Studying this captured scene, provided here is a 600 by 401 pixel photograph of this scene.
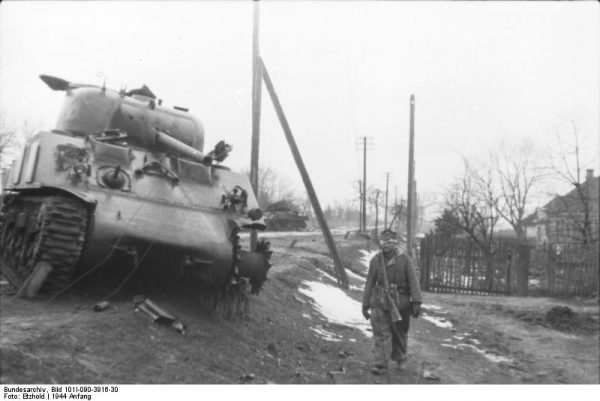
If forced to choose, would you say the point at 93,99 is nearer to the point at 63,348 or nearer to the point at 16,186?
the point at 16,186

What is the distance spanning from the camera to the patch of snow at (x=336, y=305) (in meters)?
10.7

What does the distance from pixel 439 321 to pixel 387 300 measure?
18.3ft

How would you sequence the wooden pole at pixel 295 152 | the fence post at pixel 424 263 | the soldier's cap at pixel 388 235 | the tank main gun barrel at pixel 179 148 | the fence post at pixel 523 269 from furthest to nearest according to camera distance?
the fence post at pixel 424 263 → the fence post at pixel 523 269 → the wooden pole at pixel 295 152 → the tank main gun barrel at pixel 179 148 → the soldier's cap at pixel 388 235

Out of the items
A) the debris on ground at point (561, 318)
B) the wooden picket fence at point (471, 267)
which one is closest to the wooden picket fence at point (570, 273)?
the wooden picket fence at point (471, 267)

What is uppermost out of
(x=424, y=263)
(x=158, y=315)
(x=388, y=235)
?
(x=388, y=235)

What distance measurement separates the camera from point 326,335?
9227mm

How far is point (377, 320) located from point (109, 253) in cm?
307

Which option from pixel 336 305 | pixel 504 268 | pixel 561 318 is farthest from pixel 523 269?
pixel 336 305

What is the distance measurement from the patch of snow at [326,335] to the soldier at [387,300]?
68.7 inches

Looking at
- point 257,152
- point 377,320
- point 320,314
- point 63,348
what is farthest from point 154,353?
point 257,152

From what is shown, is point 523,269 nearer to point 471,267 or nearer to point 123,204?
point 471,267

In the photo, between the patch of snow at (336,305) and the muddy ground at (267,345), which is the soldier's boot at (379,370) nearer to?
the muddy ground at (267,345)

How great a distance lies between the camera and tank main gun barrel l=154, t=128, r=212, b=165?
26.1 ft

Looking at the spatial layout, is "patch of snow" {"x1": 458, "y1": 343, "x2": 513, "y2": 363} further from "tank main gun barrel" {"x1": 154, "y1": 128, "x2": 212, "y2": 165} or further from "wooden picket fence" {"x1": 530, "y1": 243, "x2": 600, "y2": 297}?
"wooden picket fence" {"x1": 530, "y1": 243, "x2": 600, "y2": 297}
